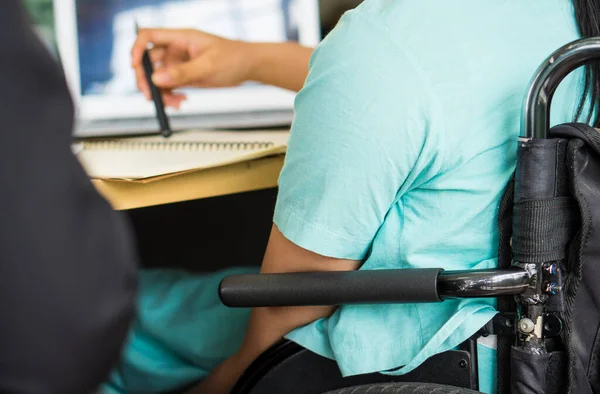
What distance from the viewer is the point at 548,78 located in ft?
2.29

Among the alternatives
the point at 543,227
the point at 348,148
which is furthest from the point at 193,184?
the point at 543,227

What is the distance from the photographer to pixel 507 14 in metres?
0.77

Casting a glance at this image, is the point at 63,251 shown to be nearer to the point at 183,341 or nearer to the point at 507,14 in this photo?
the point at 507,14

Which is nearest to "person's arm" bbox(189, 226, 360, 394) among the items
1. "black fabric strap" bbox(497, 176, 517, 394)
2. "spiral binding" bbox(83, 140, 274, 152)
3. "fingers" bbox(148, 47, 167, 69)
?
"black fabric strap" bbox(497, 176, 517, 394)

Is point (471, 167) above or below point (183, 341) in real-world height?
above

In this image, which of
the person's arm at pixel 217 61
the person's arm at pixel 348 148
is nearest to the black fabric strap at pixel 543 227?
the person's arm at pixel 348 148

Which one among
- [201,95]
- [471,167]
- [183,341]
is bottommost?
[183,341]

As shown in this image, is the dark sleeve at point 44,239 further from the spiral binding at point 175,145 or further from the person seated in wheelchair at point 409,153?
the spiral binding at point 175,145

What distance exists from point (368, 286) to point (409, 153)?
5.0 inches

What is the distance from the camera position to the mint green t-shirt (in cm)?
73

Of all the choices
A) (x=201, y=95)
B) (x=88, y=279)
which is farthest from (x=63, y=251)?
(x=201, y=95)

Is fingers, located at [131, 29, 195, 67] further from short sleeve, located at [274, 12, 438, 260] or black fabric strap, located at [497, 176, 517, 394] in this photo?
black fabric strap, located at [497, 176, 517, 394]

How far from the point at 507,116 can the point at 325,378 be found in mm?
317

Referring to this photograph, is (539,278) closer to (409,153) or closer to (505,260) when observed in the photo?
(505,260)
